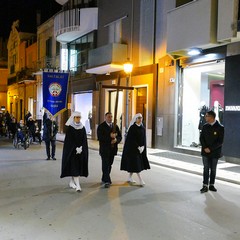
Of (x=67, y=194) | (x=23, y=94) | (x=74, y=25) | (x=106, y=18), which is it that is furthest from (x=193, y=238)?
(x=23, y=94)

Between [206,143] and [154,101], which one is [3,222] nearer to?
[206,143]

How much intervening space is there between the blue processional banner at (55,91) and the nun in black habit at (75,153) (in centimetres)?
1183

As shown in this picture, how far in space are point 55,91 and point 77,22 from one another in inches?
257

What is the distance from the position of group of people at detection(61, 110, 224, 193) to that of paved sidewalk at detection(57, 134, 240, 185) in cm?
185

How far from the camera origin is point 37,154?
16.4 metres

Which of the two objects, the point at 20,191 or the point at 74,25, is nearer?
the point at 20,191

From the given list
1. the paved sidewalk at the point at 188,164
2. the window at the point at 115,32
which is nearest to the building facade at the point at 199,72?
the paved sidewalk at the point at 188,164

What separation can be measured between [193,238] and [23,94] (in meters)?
39.0

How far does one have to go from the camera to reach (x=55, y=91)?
2131cm

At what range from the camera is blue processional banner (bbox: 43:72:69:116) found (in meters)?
20.8

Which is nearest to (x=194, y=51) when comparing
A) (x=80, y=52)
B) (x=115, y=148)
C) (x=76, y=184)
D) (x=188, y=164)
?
(x=188, y=164)

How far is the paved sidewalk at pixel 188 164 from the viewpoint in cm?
1136

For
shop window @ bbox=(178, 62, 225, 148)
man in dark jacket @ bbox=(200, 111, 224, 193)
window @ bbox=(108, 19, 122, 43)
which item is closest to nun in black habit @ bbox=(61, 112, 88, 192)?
man in dark jacket @ bbox=(200, 111, 224, 193)

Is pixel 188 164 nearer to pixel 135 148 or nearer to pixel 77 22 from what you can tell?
pixel 135 148
